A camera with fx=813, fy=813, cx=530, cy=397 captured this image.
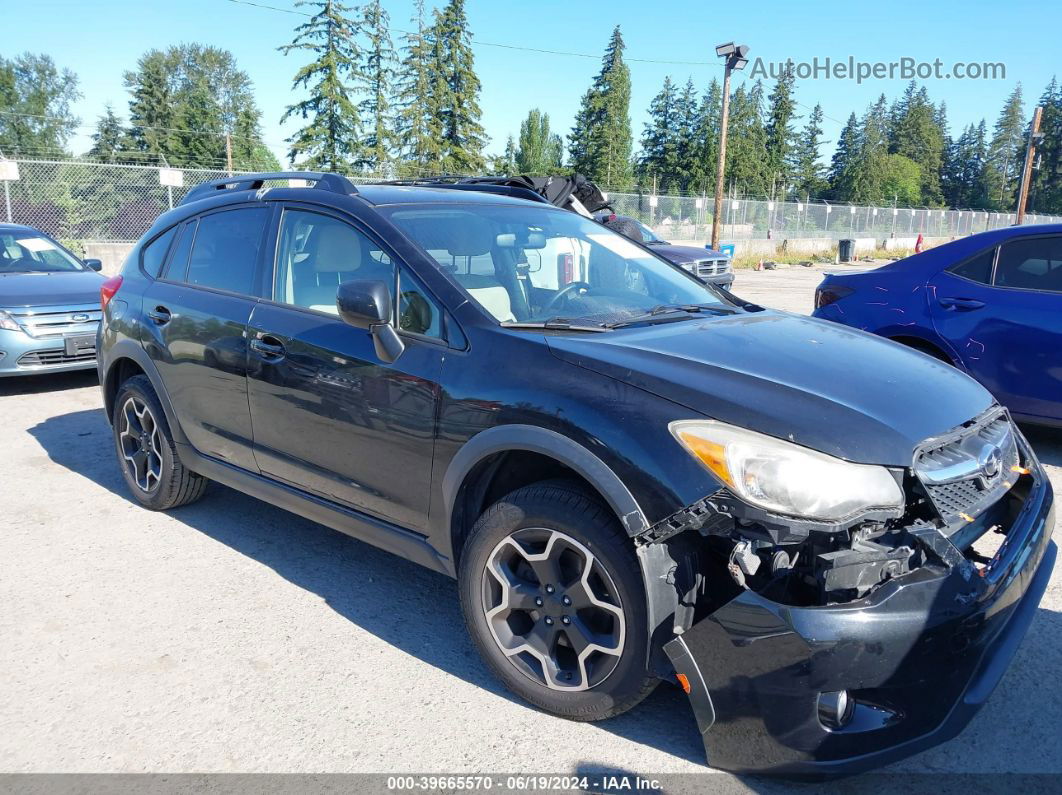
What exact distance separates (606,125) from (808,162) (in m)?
36.4

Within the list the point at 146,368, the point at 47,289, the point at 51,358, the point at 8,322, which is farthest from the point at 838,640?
the point at 47,289

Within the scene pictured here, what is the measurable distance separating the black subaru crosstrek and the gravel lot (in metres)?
0.25

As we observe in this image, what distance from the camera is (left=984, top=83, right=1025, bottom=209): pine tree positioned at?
4176 inches

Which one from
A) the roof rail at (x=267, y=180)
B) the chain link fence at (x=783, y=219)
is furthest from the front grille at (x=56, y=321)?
the chain link fence at (x=783, y=219)

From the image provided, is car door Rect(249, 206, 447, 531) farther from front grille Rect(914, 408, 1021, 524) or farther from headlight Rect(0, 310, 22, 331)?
headlight Rect(0, 310, 22, 331)

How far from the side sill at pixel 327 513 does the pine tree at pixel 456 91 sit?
1578 inches

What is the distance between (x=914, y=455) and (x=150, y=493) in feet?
13.0

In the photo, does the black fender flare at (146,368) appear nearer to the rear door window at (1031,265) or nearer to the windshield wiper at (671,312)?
the windshield wiper at (671,312)

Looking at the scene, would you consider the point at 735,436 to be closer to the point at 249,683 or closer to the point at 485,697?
the point at 485,697

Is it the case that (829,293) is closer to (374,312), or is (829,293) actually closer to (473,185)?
(473,185)

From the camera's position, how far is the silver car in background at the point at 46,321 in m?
7.30

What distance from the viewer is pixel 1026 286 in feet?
18.1

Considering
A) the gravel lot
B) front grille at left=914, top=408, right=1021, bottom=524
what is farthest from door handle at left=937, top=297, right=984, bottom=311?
front grille at left=914, top=408, right=1021, bottom=524

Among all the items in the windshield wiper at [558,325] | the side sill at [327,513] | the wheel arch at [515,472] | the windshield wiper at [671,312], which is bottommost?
the side sill at [327,513]
